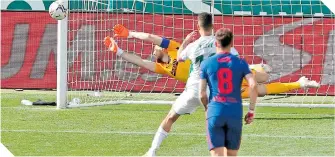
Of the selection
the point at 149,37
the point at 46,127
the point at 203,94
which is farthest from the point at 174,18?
the point at 203,94

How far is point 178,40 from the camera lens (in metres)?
23.0

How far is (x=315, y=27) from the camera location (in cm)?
2278

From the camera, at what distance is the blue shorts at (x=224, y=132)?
33.6 feet

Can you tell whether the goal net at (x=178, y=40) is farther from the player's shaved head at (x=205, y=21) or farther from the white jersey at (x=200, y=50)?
the player's shaved head at (x=205, y=21)

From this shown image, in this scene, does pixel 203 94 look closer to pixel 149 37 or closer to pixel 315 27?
pixel 149 37

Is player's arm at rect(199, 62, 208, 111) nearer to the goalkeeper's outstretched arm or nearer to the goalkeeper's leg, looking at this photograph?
the goalkeeper's outstretched arm

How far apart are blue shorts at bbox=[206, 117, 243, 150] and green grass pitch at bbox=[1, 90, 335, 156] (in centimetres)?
301

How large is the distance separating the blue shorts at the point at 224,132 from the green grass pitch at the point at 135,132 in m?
3.01

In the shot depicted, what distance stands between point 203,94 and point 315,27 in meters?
12.6

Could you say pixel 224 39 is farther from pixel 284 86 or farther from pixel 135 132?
pixel 284 86

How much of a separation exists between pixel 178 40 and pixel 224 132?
41.9 ft

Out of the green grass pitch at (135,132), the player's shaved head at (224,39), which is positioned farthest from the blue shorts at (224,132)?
the green grass pitch at (135,132)

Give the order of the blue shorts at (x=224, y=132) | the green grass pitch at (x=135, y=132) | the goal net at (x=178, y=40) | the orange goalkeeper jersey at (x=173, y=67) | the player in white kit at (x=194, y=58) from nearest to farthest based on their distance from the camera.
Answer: the blue shorts at (x=224, y=132) < the player in white kit at (x=194, y=58) < the green grass pitch at (x=135, y=132) < the orange goalkeeper jersey at (x=173, y=67) < the goal net at (x=178, y=40)

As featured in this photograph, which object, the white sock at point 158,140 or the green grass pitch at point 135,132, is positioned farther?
the green grass pitch at point 135,132
